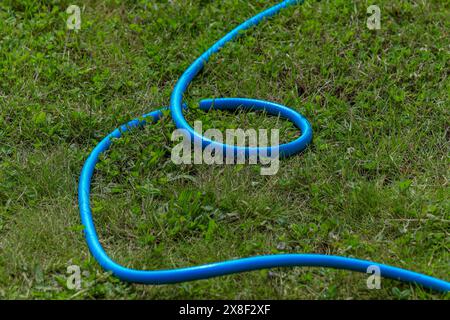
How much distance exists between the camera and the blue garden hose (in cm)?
278

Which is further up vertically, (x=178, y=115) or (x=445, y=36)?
(x=445, y=36)

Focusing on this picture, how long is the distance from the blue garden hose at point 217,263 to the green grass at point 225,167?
1.8 inches

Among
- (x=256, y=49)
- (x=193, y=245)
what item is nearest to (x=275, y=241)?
(x=193, y=245)

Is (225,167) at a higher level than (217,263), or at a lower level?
higher

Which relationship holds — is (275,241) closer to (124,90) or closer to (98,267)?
(98,267)

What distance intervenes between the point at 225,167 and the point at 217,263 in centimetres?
66

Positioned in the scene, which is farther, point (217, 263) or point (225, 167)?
point (225, 167)

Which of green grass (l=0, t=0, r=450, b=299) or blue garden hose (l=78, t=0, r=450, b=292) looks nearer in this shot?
blue garden hose (l=78, t=0, r=450, b=292)

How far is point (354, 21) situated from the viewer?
4172 mm

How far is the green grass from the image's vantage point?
295cm

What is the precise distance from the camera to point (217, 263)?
9.21 ft

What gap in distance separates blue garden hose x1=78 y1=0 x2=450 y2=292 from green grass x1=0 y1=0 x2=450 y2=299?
46 mm

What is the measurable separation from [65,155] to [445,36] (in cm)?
217

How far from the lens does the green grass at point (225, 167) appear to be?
9.66 ft
